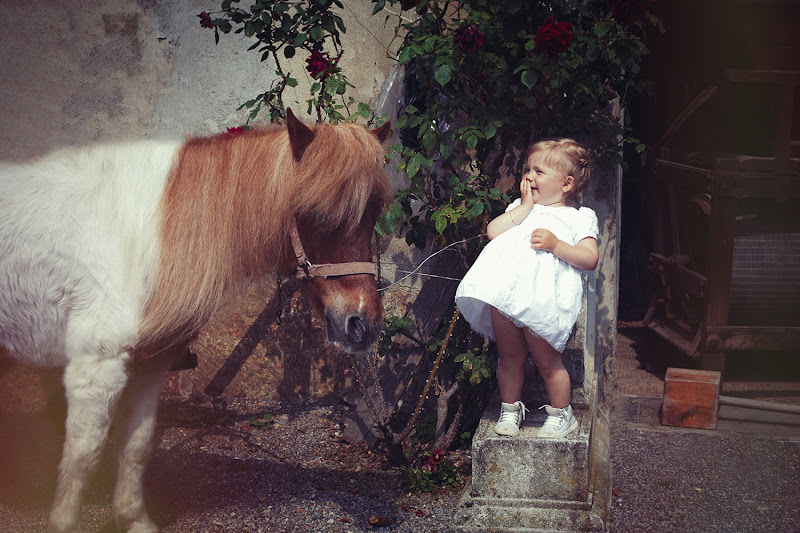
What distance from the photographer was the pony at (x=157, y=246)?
2.48 meters

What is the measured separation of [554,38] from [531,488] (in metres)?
1.93

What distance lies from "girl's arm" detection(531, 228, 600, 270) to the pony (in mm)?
636

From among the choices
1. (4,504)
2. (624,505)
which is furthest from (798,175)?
(4,504)

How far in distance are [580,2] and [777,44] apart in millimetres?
2804

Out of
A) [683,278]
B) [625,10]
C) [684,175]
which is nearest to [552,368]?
[625,10]

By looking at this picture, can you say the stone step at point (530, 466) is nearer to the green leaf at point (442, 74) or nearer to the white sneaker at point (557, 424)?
the white sneaker at point (557, 424)

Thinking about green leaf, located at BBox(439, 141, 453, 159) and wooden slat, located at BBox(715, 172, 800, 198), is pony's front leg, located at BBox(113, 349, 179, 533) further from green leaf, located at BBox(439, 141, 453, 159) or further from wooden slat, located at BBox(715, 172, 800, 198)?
Result: wooden slat, located at BBox(715, 172, 800, 198)

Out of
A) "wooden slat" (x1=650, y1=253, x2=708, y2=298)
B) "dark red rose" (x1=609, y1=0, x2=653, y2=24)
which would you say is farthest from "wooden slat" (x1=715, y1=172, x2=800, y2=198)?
"dark red rose" (x1=609, y1=0, x2=653, y2=24)

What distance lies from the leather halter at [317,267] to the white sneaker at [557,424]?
3.47ft

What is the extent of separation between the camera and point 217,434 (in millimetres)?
4168

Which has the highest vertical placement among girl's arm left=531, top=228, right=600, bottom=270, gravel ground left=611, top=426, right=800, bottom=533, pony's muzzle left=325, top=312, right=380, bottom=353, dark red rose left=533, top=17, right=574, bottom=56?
dark red rose left=533, top=17, right=574, bottom=56

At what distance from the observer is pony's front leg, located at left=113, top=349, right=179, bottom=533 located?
113 inches

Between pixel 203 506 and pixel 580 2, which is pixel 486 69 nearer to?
pixel 580 2

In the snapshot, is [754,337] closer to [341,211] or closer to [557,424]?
[557,424]
